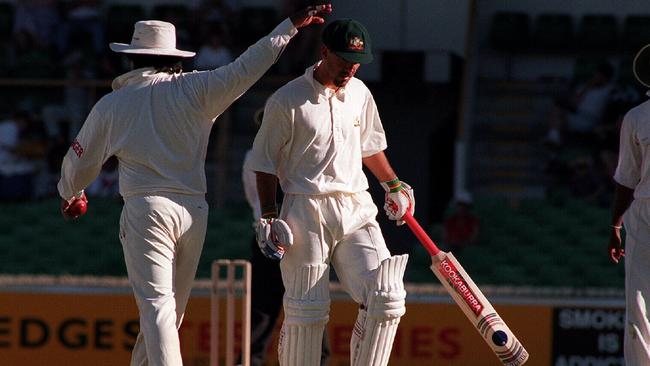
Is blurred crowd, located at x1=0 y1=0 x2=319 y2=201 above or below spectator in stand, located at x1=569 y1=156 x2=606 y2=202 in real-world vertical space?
above

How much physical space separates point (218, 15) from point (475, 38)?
222cm

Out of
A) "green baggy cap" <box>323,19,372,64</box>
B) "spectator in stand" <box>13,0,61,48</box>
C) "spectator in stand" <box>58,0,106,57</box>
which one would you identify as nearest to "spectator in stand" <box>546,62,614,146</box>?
"spectator in stand" <box>58,0,106,57</box>

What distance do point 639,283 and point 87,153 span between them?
215 cm

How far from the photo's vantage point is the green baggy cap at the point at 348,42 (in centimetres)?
532

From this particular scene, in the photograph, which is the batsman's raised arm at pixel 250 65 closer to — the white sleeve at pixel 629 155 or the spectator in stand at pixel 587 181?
the white sleeve at pixel 629 155

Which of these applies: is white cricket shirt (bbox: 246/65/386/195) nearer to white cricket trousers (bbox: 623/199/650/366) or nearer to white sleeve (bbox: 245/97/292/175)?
white sleeve (bbox: 245/97/292/175)

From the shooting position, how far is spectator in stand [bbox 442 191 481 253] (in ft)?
35.6

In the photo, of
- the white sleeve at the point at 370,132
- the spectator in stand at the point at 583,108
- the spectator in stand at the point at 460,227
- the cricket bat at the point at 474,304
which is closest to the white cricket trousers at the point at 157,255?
the white sleeve at the point at 370,132

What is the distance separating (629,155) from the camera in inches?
227

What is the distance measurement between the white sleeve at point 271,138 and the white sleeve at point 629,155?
131 centimetres

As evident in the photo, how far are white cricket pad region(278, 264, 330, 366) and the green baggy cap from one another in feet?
2.54

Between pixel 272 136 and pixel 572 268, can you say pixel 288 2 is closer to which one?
pixel 572 268

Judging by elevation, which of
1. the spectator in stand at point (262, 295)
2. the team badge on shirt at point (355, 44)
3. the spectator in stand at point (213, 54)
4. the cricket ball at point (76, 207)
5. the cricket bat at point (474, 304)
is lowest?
the spectator in stand at point (262, 295)

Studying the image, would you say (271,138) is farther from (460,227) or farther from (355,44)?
(460,227)
